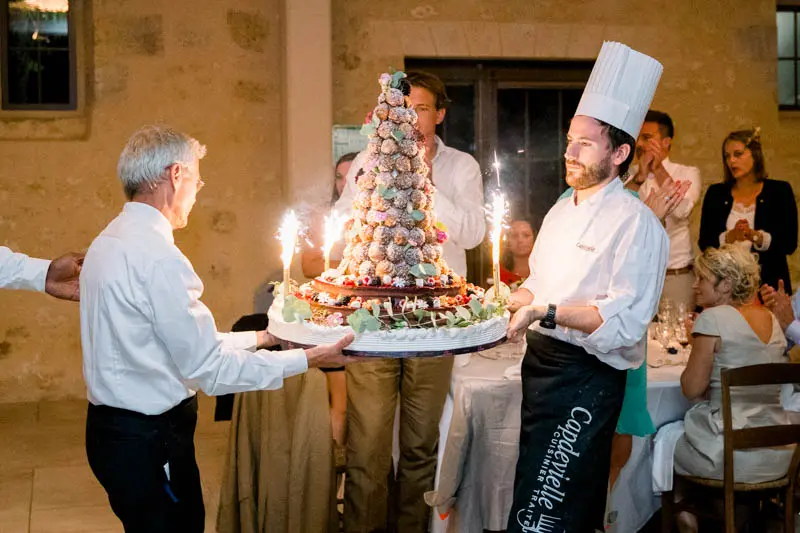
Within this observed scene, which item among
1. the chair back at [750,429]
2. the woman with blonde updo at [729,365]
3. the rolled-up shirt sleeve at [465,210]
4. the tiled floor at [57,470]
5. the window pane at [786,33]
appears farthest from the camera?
the window pane at [786,33]

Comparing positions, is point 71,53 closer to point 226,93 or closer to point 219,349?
point 226,93

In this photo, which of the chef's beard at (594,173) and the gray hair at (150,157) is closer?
the gray hair at (150,157)

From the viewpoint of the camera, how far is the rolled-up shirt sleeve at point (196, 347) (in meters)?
2.63

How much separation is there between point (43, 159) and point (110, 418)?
15.1 feet

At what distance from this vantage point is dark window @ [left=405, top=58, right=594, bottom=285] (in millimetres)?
7203

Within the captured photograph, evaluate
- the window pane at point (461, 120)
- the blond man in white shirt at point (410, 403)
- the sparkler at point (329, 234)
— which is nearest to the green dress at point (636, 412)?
the blond man in white shirt at point (410, 403)

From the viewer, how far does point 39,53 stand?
6957 millimetres

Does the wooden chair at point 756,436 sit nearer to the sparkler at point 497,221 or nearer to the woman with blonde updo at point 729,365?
the woman with blonde updo at point 729,365

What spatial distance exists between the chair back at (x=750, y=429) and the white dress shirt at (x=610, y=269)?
0.62 meters

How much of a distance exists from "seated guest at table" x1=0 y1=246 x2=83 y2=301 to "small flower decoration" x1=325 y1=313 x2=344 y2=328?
1.15 meters

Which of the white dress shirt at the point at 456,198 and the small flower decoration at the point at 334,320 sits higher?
the white dress shirt at the point at 456,198

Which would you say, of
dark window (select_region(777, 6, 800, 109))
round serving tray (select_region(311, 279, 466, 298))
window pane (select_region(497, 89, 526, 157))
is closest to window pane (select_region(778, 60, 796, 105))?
dark window (select_region(777, 6, 800, 109))

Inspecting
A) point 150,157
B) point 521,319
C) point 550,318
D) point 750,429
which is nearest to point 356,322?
point 521,319

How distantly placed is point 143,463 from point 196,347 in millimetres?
385
